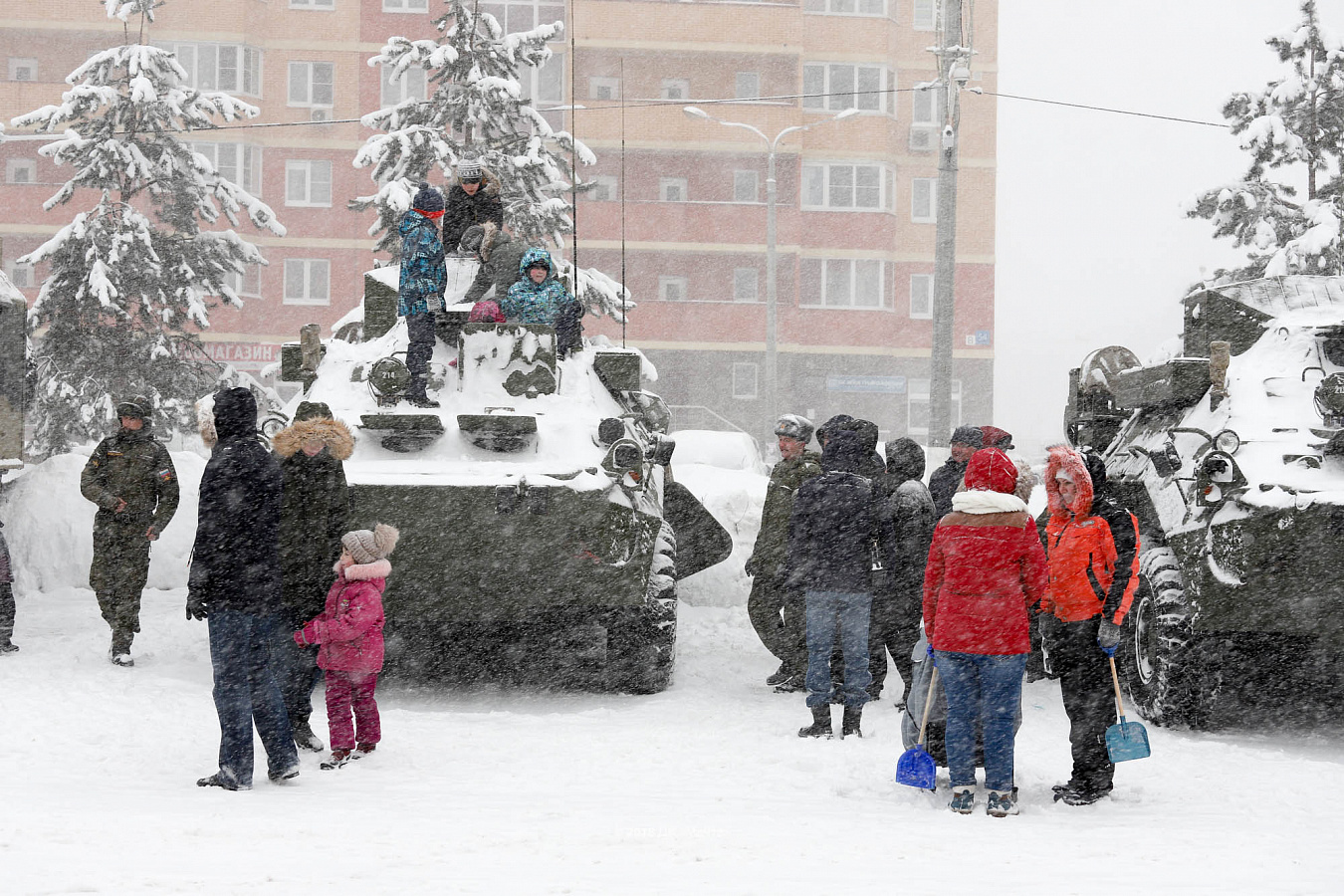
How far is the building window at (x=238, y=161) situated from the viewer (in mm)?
35312

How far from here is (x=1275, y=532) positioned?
298 inches

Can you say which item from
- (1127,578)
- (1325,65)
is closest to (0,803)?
(1127,578)

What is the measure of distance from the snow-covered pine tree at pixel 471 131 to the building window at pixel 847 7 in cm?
1931

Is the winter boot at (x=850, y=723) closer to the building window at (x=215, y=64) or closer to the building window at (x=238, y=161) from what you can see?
the building window at (x=238, y=161)

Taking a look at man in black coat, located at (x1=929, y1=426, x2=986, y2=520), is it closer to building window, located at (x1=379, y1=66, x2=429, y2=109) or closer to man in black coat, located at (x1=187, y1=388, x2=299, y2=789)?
man in black coat, located at (x1=187, y1=388, x2=299, y2=789)

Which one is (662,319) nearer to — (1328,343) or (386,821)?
(1328,343)

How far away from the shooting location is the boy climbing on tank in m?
9.53

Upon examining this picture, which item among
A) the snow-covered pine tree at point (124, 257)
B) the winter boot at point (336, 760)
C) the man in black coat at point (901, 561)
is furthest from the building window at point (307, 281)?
the winter boot at point (336, 760)

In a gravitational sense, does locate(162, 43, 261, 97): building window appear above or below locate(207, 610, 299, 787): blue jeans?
above

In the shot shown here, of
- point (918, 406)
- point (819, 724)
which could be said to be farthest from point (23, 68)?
point (819, 724)

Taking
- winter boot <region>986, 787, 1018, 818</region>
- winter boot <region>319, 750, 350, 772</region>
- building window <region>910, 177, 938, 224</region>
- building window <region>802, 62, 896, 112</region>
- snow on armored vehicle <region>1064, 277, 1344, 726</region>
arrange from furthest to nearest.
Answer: building window <region>910, 177, 938, 224</region> < building window <region>802, 62, 896, 112</region> < snow on armored vehicle <region>1064, 277, 1344, 726</region> < winter boot <region>319, 750, 350, 772</region> < winter boot <region>986, 787, 1018, 818</region>

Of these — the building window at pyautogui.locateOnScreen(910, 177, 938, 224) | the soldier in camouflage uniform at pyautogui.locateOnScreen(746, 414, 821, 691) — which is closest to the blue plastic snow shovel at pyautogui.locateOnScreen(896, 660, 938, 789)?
the soldier in camouflage uniform at pyautogui.locateOnScreen(746, 414, 821, 691)

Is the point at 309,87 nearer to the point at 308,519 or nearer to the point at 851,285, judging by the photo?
the point at 851,285

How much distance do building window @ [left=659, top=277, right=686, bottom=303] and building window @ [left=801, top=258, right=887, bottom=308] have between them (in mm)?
3031
